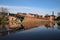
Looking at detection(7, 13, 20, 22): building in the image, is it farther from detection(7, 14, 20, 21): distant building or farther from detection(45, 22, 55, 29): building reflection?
detection(45, 22, 55, 29): building reflection

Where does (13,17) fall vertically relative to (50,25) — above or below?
above

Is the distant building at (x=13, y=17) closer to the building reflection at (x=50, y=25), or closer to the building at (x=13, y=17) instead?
the building at (x=13, y=17)

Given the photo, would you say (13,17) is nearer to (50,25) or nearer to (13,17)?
(13,17)

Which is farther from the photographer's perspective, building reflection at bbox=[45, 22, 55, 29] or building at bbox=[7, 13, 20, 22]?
building reflection at bbox=[45, 22, 55, 29]

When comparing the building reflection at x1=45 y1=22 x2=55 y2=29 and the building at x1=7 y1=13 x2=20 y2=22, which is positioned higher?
the building at x1=7 y1=13 x2=20 y2=22

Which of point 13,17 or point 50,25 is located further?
point 50,25

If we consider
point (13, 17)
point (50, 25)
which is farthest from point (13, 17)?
point (50, 25)

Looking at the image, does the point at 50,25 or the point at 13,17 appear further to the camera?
the point at 50,25

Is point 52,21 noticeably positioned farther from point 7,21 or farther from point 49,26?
point 7,21

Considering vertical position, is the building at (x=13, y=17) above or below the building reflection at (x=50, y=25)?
above

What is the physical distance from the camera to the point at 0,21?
30.8 ft

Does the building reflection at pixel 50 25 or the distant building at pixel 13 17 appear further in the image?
the building reflection at pixel 50 25

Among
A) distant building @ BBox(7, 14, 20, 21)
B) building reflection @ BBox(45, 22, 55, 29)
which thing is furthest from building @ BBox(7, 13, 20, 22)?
building reflection @ BBox(45, 22, 55, 29)

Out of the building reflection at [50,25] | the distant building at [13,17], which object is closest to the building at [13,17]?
the distant building at [13,17]
